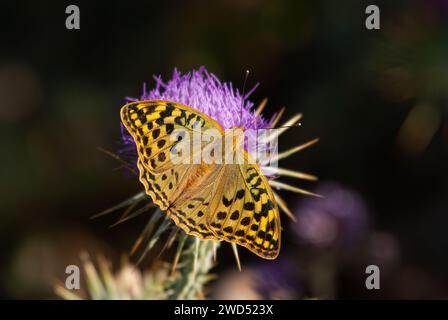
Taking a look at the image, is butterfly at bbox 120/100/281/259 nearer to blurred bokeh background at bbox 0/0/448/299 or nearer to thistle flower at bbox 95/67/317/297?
thistle flower at bbox 95/67/317/297

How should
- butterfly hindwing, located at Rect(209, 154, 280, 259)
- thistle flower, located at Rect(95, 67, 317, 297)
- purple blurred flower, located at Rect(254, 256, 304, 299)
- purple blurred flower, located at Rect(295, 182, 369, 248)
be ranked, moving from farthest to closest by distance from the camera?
purple blurred flower, located at Rect(295, 182, 369, 248)
purple blurred flower, located at Rect(254, 256, 304, 299)
thistle flower, located at Rect(95, 67, 317, 297)
butterfly hindwing, located at Rect(209, 154, 280, 259)

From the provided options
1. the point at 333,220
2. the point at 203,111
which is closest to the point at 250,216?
the point at 203,111

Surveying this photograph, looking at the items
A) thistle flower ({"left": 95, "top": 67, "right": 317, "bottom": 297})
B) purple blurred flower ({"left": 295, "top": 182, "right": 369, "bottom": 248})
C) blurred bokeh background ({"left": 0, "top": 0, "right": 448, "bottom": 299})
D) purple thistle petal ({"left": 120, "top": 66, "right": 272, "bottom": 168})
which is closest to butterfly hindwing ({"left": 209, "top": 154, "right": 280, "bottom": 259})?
thistle flower ({"left": 95, "top": 67, "right": 317, "bottom": 297})

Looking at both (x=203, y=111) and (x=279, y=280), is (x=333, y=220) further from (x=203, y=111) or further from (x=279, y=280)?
(x=203, y=111)

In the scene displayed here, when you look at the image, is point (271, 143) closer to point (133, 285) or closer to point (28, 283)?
point (133, 285)

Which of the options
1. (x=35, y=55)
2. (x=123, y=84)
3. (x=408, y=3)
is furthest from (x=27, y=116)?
(x=408, y=3)

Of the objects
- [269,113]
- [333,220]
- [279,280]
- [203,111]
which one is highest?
[203,111]
